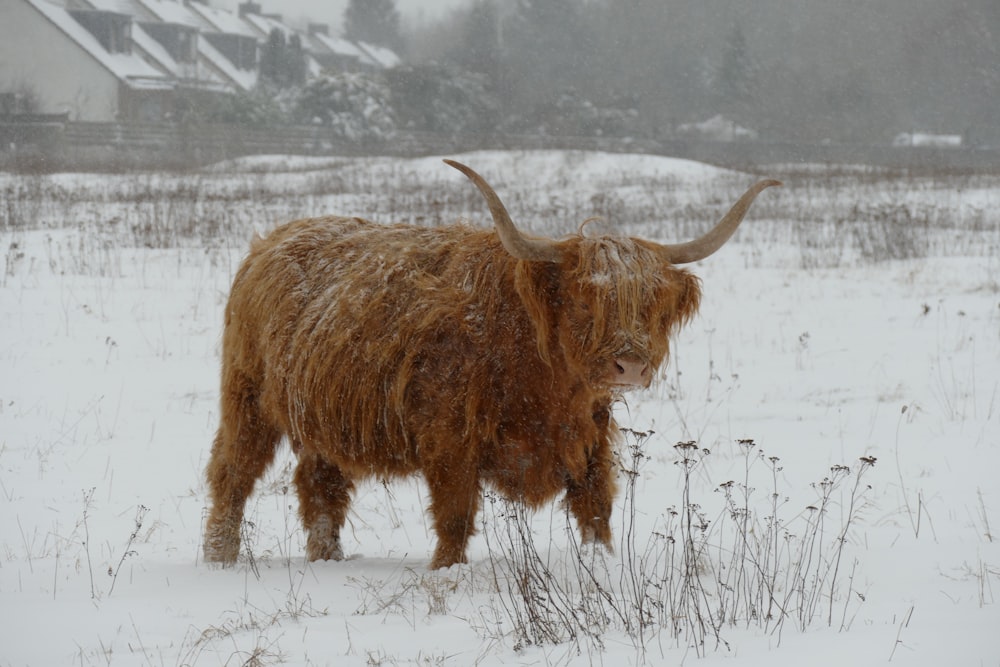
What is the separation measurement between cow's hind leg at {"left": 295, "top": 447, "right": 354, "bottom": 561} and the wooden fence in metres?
24.2

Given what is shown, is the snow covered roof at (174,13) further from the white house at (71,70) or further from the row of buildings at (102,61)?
the white house at (71,70)

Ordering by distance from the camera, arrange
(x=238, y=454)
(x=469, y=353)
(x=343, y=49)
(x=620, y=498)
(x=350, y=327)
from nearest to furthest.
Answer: (x=469, y=353) < (x=350, y=327) < (x=238, y=454) < (x=620, y=498) < (x=343, y=49)

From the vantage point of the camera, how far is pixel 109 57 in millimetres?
44469

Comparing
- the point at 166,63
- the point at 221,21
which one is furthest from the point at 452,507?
the point at 221,21

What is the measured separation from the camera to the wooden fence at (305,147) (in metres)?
31.9

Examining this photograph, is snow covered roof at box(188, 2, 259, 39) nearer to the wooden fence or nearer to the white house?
the white house

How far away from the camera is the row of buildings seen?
137ft

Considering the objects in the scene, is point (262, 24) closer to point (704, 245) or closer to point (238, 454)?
point (238, 454)

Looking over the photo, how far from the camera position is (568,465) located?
4219 millimetres

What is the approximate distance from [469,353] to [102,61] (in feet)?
143

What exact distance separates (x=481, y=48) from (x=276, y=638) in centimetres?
5582

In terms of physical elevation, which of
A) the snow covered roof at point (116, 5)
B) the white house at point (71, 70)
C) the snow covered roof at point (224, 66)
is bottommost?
the white house at point (71, 70)

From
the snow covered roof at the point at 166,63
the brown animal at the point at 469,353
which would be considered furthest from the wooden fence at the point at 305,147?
the brown animal at the point at 469,353

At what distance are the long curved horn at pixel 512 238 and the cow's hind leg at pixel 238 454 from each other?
1.82m
